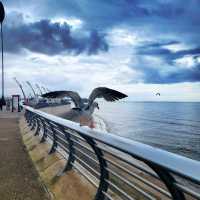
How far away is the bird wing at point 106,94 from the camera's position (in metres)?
13.6

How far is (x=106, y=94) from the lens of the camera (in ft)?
46.8

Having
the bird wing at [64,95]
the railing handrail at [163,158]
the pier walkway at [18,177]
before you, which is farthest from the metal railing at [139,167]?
the bird wing at [64,95]

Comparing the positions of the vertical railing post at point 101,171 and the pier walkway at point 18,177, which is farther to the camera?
the pier walkway at point 18,177

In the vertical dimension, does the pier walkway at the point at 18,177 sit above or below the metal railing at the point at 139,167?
below

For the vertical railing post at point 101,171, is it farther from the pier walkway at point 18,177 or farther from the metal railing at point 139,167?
the pier walkway at point 18,177

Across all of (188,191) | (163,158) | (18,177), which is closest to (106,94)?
(18,177)

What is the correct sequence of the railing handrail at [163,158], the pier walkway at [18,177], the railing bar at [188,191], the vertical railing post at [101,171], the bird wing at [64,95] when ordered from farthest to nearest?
the bird wing at [64,95] → the pier walkway at [18,177] → the vertical railing post at [101,171] → the railing bar at [188,191] → the railing handrail at [163,158]

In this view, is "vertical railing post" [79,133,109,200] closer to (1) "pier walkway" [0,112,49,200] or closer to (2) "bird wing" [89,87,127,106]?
(1) "pier walkway" [0,112,49,200]

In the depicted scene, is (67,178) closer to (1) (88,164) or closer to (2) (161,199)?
(1) (88,164)

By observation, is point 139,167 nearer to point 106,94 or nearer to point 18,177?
point 18,177

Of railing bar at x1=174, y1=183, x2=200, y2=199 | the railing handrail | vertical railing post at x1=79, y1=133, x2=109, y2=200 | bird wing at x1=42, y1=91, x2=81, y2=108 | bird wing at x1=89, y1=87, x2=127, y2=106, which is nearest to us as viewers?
the railing handrail

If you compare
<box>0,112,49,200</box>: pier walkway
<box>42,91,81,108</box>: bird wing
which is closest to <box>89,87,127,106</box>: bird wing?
<box>42,91,81,108</box>: bird wing

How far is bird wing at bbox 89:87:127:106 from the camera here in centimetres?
1362

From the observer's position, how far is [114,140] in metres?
3.52
